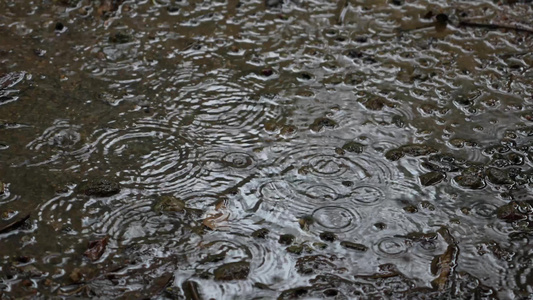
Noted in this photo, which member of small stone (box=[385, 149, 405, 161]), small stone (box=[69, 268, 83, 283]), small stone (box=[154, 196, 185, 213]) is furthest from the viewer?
small stone (box=[385, 149, 405, 161])

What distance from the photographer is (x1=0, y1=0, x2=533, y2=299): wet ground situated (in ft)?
6.07

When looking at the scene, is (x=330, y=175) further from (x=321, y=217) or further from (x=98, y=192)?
(x=98, y=192)

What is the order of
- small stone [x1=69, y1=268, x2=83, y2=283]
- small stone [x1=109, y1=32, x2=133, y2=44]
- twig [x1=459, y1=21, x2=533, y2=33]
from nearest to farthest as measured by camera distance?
small stone [x1=69, y1=268, x2=83, y2=283], small stone [x1=109, y1=32, x2=133, y2=44], twig [x1=459, y1=21, x2=533, y2=33]

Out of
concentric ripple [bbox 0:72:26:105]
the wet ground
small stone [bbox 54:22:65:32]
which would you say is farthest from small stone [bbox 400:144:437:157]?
small stone [bbox 54:22:65:32]

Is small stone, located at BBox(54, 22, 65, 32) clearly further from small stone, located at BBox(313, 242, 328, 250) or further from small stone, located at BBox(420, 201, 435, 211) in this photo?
small stone, located at BBox(420, 201, 435, 211)

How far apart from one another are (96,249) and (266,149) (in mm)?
721

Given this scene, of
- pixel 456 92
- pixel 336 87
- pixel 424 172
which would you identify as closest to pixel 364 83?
pixel 336 87

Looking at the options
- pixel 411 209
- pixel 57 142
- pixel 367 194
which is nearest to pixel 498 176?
pixel 411 209

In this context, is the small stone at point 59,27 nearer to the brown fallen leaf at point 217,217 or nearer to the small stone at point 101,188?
the small stone at point 101,188

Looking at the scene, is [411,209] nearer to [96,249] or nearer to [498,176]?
[498,176]

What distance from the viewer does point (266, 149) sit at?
7.45 feet

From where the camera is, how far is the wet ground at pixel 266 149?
1849 mm

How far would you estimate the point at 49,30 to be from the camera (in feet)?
9.39

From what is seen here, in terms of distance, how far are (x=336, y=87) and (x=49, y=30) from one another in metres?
1.37
